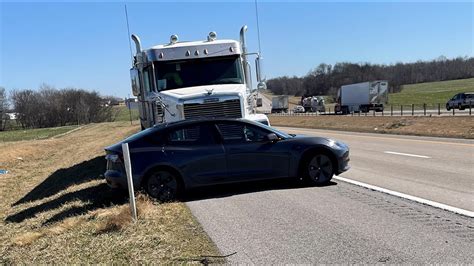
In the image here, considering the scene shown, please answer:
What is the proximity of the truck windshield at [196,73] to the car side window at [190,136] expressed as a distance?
11.7ft

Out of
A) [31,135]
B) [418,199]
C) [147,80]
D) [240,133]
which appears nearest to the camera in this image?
[418,199]

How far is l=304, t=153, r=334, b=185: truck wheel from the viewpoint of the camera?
31.7ft

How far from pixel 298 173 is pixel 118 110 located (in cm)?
13178

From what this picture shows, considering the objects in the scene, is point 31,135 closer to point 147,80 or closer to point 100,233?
point 147,80

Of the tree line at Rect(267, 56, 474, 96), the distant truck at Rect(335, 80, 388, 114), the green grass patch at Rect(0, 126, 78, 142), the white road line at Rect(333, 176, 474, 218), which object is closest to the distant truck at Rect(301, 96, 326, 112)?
the distant truck at Rect(335, 80, 388, 114)

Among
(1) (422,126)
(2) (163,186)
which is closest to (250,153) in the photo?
(2) (163,186)

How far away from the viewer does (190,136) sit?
9359 millimetres

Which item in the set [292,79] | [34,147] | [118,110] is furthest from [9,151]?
[292,79]

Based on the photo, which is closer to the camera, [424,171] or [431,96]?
[424,171]

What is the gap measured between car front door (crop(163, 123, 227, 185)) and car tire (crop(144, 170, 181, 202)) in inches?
9.8

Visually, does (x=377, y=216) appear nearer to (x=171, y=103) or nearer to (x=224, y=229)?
(x=224, y=229)

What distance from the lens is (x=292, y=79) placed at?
598ft

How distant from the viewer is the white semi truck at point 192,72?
485 inches

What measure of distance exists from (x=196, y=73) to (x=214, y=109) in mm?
1766
